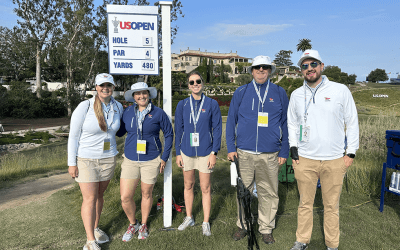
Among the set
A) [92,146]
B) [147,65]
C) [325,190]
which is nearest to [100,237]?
[92,146]

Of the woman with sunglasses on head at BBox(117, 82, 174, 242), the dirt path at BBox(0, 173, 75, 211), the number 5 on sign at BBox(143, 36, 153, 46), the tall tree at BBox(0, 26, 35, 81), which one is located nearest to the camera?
A: the woman with sunglasses on head at BBox(117, 82, 174, 242)

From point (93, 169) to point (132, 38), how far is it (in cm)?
172

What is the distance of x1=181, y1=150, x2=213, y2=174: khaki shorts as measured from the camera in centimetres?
318

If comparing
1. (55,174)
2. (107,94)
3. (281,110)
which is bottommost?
(55,174)

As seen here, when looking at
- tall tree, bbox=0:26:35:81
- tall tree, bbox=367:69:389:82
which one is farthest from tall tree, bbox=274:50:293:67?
tall tree, bbox=0:26:35:81

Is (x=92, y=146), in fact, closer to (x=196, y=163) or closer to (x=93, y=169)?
(x=93, y=169)

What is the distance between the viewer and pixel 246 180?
3.19 meters

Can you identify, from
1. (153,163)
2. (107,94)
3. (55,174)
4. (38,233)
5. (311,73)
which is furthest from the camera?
(55,174)

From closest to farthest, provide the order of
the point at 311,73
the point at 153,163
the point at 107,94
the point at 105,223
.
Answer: the point at 311,73, the point at 107,94, the point at 153,163, the point at 105,223

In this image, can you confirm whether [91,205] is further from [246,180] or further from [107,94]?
[246,180]

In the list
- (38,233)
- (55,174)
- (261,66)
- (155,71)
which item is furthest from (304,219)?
(55,174)

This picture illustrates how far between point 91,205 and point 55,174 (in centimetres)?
484

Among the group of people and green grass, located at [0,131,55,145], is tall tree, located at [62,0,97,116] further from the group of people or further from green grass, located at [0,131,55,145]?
the group of people

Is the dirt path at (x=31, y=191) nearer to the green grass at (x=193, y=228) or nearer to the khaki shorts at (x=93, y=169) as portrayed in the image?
the green grass at (x=193, y=228)
